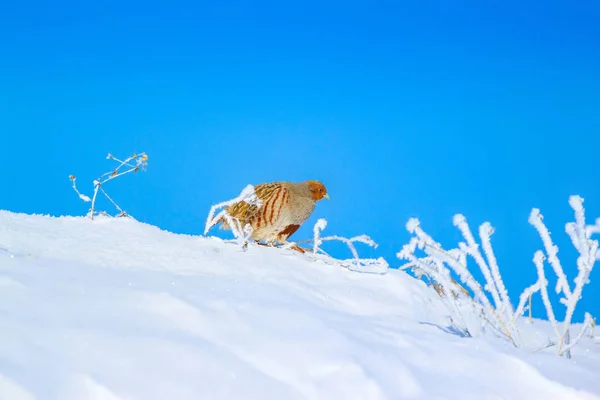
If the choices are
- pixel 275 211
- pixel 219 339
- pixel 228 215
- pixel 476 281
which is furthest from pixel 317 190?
pixel 219 339

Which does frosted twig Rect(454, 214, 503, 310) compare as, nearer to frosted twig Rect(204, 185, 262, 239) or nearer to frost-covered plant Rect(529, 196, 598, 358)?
frost-covered plant Rect(529, 196, 598, 358)

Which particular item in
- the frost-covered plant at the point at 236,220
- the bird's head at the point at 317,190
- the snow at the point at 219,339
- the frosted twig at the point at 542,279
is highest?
the bird's head at the point at 317,190

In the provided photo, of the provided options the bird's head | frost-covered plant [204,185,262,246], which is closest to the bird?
the bird's head

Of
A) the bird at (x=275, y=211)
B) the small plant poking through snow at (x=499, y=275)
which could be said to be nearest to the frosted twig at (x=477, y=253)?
the small plant poking through snow at (x=499, y=275)

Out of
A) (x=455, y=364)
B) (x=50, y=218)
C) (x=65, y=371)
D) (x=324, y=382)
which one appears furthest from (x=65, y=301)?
(x=50, y=218)

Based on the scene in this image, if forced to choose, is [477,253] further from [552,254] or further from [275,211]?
[275,211]

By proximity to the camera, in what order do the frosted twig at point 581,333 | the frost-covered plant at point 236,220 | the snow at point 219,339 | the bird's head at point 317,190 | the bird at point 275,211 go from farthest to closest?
1. the bird's head at point 317,190
2. the bird at point 275,211
3. the frost-covered plant at point 236,220
4. the frosted twig at point 581,333
5. the snow at point 219,339

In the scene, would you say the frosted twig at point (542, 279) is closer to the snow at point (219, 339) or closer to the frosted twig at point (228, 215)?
the snow at point (219, 339)
